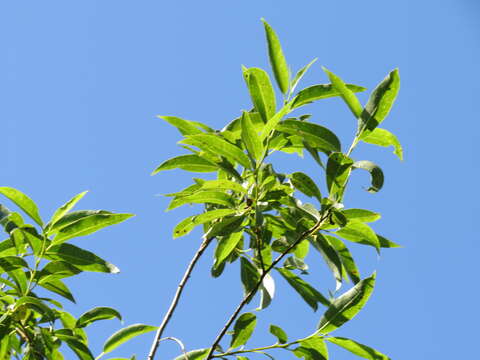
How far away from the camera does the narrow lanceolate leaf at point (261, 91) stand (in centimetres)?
179

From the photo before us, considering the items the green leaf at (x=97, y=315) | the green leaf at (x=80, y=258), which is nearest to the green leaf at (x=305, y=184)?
the green leaf at (x=80, y=258)

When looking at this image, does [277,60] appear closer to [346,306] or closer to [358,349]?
[346,306]

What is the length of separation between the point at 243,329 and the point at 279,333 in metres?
0.11

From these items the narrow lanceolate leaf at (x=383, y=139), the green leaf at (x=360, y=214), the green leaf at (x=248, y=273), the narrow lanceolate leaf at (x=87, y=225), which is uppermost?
the narrow lanceolate leaf at (x=383, y=139)

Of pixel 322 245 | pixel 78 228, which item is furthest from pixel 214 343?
pixel 78 228

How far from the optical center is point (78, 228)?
1752 millimetres

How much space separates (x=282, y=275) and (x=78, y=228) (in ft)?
1.90

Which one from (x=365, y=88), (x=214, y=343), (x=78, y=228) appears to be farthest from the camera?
(x=365, y=88)

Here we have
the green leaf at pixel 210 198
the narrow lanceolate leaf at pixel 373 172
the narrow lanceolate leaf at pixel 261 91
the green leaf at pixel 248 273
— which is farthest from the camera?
the green leaf at pixel 248 273

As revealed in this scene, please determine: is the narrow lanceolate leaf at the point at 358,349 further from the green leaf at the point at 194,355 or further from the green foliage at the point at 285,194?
the green leaf at the point at 194,355

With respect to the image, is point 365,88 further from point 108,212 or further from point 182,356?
point 182,356

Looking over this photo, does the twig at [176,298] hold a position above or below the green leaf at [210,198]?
below

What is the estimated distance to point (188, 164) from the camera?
191cm

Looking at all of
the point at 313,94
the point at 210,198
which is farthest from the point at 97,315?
the point at 313,94
